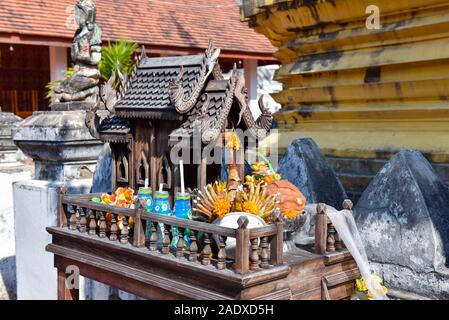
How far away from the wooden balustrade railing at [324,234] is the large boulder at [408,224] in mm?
297

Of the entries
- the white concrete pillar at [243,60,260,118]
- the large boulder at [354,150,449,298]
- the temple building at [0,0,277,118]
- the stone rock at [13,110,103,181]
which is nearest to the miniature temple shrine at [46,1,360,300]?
the large boulder at [354,150,449,298]

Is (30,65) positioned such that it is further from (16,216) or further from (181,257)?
(181,257)

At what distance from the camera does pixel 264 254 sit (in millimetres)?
2678

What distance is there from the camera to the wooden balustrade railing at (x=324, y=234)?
119 inches

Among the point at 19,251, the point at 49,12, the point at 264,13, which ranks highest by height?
the point at 49,12

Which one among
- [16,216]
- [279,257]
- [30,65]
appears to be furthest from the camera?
[30,65]

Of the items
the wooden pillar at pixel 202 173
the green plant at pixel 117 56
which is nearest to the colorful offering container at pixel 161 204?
the wooden pillar at pixel 202 173

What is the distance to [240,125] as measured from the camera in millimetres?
3559

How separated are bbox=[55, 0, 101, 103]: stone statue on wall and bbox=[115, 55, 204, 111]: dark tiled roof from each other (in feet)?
4.92

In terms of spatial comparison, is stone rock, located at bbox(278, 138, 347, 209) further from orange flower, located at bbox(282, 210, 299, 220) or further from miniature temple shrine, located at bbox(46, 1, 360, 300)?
orange flower, located at bbox(282, 210, 299, 220)

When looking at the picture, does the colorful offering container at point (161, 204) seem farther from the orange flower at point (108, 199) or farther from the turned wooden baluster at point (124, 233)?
the orange flower at point (108, 199)

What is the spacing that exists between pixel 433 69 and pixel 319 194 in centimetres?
121

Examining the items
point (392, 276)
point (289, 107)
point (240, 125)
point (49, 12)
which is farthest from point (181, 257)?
point (49, 12)

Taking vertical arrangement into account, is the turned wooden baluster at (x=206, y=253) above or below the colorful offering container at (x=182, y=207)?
below
